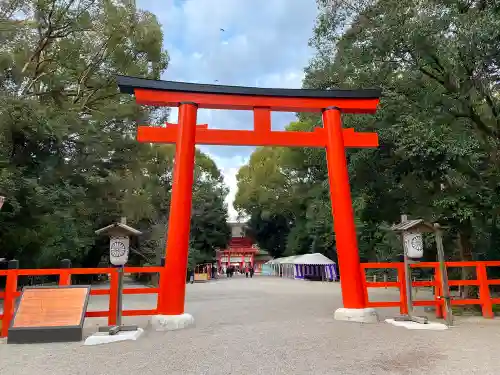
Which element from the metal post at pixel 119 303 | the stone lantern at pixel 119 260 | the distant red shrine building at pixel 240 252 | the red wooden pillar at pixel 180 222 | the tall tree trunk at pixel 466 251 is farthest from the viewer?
the distant red shrine building at pixel 240 252

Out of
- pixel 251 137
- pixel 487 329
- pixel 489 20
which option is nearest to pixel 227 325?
pixel 251 137


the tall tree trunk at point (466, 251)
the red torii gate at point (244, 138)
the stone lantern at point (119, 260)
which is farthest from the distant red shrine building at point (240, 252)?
the stone lantern at point (119, 260)

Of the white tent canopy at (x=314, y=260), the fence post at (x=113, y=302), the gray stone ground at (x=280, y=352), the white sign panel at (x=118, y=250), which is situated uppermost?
the white tent canopy at (x=314, y=260)

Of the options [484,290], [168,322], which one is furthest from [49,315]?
[484,290]

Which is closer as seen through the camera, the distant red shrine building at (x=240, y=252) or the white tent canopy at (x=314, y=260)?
the white tent canopy at (x=314, y=260)

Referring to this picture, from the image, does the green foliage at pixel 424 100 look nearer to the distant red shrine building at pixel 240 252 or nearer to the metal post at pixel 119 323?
the metal post at pixel 119 323

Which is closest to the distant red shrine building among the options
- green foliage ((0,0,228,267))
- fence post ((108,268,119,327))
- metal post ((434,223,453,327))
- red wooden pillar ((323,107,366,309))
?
green foliage ((0,0,228,267))

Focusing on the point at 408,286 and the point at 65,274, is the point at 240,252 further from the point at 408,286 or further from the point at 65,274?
the point at 65,274

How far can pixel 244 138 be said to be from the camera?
28.0ft

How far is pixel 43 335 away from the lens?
6051 mm

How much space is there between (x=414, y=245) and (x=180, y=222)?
4.45 meters

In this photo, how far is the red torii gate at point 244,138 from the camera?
7.45m

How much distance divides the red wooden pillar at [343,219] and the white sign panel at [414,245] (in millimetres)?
984

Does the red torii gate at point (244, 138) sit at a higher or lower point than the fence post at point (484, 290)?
higher
